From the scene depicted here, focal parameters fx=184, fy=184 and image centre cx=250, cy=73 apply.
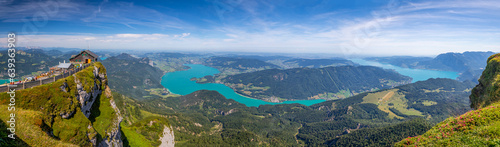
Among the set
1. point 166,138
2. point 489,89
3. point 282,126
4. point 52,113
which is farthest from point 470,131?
point 282,126

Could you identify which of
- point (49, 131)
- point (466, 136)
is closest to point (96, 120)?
point (49, 131)

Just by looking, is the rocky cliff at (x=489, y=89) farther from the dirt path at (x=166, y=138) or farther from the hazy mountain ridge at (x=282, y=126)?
the hazy mountain ridge at (x=282, y=126)

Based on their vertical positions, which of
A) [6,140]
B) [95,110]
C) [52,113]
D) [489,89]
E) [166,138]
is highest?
[489,89]

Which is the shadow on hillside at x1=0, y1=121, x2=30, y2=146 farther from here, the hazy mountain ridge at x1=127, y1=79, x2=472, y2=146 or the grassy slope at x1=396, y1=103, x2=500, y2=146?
the hazy mountain ridge at x1=127, y1=79, x2=472, y2=146

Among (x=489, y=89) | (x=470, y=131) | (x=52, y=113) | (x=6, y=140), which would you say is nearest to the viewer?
(x=6, y=140)

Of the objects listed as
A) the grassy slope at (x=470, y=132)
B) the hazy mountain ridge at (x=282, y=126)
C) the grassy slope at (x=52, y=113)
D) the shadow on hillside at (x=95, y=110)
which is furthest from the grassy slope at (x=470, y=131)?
the hazy mountain ridge at (x=282, y=126)

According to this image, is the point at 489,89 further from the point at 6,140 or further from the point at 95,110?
the point at 95,110

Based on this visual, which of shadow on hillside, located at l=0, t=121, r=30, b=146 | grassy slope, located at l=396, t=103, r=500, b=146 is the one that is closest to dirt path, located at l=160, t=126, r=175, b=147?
shadow on hillside, located at l=0, t=121, r=30, b=146

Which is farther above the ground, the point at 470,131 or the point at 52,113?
the point at 470,131

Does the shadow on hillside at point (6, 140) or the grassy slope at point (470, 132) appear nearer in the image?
the shadow on hillside at point (6, 140)

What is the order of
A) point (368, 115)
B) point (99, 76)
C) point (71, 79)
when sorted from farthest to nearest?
point (368, 115), point (99, 76), point (71, 79)

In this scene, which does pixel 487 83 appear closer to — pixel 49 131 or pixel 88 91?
pixel 49 131
